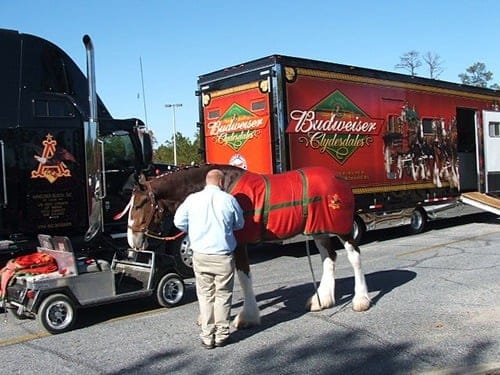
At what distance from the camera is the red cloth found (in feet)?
22.8

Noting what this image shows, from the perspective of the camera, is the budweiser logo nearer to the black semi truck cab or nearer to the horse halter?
the black semi truck cab

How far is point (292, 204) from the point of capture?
6785mm

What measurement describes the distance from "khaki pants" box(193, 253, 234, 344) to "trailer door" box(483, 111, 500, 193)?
12603 millimetres

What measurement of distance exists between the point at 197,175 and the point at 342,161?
21.0ft

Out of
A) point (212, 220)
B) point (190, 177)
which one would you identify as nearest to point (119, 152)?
point (190, 177)

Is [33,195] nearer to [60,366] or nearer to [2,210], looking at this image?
[2,210]

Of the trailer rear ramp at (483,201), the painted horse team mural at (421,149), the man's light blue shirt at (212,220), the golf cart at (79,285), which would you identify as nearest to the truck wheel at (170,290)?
the golf cart at (79,285)

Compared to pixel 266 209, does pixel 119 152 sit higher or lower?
higher

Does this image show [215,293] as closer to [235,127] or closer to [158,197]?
[158,197]

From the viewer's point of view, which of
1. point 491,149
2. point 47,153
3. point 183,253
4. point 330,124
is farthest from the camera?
point 491,149

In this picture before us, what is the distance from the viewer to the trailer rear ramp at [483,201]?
15.8 m

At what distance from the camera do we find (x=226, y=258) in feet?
19.1

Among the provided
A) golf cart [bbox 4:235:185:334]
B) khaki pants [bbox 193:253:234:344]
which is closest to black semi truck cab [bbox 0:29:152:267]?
golf cart [bbox 4:235:185:334]

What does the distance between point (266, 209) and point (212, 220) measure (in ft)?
3.26
